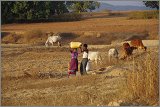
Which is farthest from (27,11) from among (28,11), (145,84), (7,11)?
(145,84)

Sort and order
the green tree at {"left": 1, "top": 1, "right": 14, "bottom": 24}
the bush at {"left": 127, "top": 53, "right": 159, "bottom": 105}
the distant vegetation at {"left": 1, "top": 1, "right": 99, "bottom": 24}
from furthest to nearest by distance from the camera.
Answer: the distant vegetation at {"left": 1, "top": 1, "right": 99, "bottom": 24} → the green tree at {"left": 1, "top": 1, "right": 14, "bottom": 24} → the bush at {"left": 127, "top": 53, "right": 159, "bottom": 105}

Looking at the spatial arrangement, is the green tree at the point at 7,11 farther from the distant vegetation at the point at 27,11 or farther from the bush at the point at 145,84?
the bush at the point at 145,84

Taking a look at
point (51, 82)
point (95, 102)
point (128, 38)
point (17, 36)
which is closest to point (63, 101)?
point (95, 102)

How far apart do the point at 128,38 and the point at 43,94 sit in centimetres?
2274

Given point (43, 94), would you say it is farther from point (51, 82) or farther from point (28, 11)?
point (28, 11)

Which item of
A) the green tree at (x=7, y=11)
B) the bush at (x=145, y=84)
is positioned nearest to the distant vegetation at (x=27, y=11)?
the green tree at (x=7, y=11)

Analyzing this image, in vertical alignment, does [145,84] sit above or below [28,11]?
above

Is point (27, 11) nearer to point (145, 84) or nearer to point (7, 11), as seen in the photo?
point (7, 11)

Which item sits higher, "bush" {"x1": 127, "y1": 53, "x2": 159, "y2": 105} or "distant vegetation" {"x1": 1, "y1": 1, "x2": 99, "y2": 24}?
"bush" {"x1": 127, "y1": 53, "x2": 159, "y2": 105}

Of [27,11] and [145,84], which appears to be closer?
[145,84]

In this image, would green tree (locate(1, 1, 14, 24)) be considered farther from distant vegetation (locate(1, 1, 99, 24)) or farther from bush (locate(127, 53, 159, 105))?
bush (locate(127, 53, 159, 105))

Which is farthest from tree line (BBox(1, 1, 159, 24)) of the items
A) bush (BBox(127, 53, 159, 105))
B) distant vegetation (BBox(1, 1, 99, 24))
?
bush (BBox(127, 53, 159, 105))

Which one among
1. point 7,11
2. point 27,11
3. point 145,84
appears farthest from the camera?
point 27,11

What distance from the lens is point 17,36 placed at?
35.8 meters
